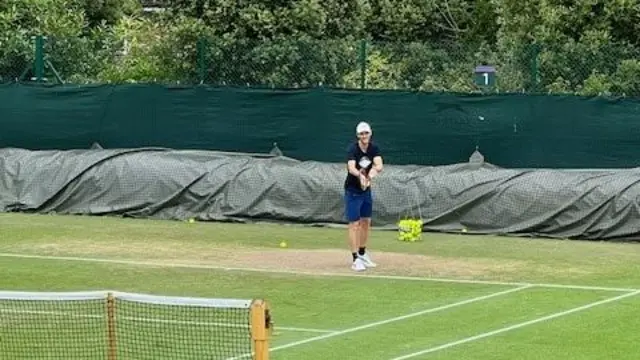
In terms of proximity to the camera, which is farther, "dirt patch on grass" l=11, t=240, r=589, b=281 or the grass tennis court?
"dirt patch on grass" l=11, t=240, r=589, b=281

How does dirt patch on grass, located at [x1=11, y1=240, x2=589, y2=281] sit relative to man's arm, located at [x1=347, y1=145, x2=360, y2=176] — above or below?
below

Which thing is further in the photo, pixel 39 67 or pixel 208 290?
pixel 39 67

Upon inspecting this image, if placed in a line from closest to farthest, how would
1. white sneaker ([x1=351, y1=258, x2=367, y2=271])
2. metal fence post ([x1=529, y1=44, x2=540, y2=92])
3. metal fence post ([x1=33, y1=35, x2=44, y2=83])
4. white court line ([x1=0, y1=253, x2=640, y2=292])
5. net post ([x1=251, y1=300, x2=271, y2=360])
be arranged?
net post ([x1=251, y1=300, x2=271, y2=360]) → white court line ([x1=0, y1=253, x2=640, y2=292]) → white sneaker ([x1=351, y1=258, x2=367, y2=271]) → metal fence post ([x1=529, y1=44, x2=540, y2=92]) → metal fence post ([x1=33, y1=35, x2=44, y2=83])

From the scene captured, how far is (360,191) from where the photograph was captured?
19688mm

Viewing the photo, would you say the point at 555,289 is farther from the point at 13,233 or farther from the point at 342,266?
the point at 13,233

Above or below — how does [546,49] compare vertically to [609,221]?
above

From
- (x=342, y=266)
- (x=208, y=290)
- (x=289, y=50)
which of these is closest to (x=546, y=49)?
(x=289, y=50)

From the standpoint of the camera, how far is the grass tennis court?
14.4 meters

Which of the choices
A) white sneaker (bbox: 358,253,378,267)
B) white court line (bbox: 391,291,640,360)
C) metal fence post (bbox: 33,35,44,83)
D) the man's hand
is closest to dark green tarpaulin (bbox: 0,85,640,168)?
metal fence post (bbox: 33,35,44,83)

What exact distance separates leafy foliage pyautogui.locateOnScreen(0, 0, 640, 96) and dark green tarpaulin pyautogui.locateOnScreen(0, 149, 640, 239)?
3634 millimetres

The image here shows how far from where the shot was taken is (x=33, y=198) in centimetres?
2748

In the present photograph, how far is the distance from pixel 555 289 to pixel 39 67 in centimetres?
1586

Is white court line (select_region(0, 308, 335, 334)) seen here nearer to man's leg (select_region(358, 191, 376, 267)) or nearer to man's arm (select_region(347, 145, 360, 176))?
man's leg (select_region(358, 191, 376, 267))

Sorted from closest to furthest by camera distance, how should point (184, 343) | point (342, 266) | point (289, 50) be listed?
point (184, 343), point (342, 266), point (289, 50)
